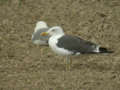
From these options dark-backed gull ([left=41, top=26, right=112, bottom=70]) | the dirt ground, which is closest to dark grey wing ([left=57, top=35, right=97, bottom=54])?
dark-backed gull ([left=41, top=26, right=112, bottom=70])

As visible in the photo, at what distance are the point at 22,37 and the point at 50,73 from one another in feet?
8.50

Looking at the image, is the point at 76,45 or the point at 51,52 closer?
the point at 76,45

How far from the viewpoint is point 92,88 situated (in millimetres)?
6809

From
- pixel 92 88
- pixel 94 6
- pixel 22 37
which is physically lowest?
pixel 92 88

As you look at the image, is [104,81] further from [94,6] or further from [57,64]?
[94,6]

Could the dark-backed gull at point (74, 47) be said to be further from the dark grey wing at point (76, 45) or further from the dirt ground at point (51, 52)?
the dirt ground at point (51, 52)

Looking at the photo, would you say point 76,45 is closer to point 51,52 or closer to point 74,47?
point 74,47

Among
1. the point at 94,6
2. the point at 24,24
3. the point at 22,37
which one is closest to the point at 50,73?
the point at 22,37

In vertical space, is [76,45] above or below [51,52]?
above

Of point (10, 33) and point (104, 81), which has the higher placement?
point (10, 33)

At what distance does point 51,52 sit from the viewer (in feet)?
29.8

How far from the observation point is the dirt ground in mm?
7141

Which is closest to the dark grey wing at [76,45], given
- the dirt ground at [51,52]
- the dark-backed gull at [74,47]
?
the dark-backed gull at [74,47]

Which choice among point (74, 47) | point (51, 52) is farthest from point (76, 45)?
point (51, 52)
